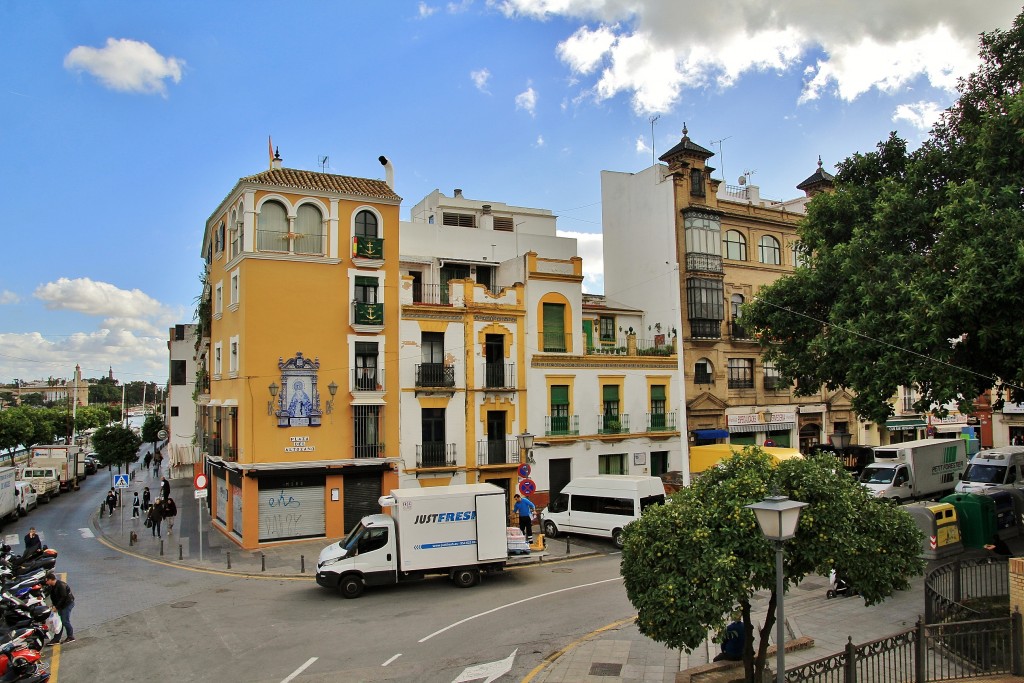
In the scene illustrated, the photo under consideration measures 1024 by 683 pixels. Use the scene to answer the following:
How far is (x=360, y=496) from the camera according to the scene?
28219 millimetres

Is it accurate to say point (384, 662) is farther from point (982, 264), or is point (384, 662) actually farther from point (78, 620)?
point (982, 264)

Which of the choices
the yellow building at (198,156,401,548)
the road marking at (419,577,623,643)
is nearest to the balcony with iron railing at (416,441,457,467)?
the yellow building at (198,156,401,548)

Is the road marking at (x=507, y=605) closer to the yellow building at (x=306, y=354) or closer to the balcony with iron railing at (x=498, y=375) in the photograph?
the yellow building at (x=306, y=354)

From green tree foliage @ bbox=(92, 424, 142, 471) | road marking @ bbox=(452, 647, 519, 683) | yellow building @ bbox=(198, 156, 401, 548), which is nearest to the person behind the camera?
road marking @ bbox=(452, 647, 519, 683)

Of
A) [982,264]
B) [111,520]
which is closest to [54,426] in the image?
[111,520]

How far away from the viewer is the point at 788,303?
79.3 ft

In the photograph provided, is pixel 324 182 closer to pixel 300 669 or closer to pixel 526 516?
pixel 526 516

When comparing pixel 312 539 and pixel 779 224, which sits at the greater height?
pixel 779 224

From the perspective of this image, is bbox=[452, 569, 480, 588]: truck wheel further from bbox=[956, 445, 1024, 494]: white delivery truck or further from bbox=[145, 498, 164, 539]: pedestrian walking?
bbox=[956, 445, 1024, 494]: white delivery truck

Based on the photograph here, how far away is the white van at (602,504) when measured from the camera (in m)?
24.9

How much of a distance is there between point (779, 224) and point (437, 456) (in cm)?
2592

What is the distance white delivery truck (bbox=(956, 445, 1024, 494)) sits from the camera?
29.6m

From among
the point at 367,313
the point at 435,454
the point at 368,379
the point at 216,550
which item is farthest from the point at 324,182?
the point at 216,550

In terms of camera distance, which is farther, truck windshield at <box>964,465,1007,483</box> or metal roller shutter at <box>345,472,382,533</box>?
truck windshield at <box>964,465,1007,483</box>
